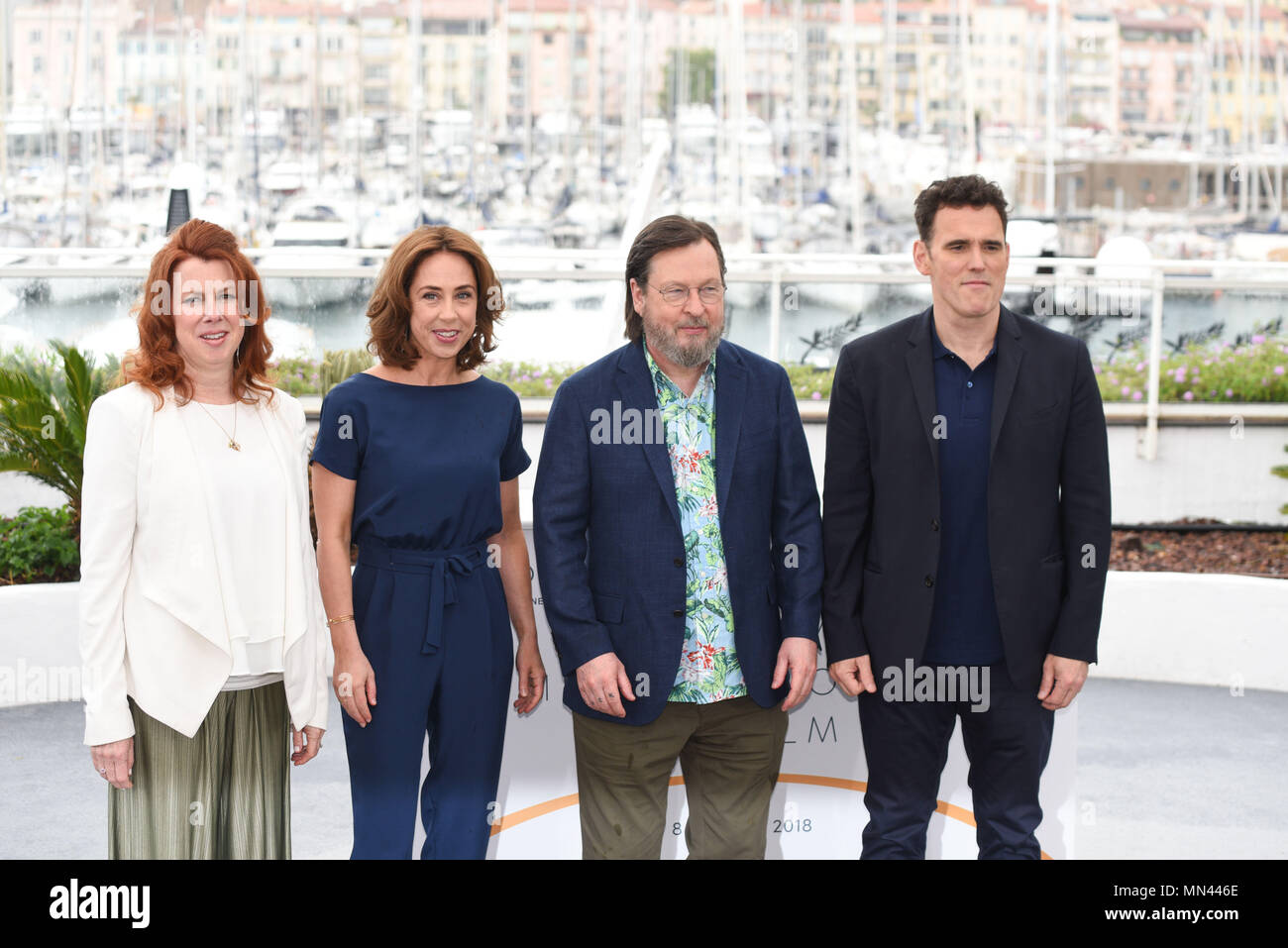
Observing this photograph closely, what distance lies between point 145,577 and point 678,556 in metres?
1.24

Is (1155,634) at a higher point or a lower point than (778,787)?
lower

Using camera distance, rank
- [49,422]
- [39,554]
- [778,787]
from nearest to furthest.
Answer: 1. [778,787]
2. [49,422]
3. [39,554]

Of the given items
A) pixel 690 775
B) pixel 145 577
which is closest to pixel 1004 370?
pixel 690 775

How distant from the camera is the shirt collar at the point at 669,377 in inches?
→ 134

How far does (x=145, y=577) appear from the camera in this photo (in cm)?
308

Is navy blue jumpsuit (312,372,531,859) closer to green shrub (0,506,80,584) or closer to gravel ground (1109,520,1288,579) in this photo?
green shrub (0,506,80,584)

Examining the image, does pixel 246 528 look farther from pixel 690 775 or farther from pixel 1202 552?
pixel 1202 552

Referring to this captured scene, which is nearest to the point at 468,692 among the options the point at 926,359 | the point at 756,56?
the point at 926,359

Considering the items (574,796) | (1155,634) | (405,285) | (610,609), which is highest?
(405,285)

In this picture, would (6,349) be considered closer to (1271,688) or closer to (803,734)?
(803,734)

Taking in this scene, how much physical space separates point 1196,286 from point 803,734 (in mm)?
6640

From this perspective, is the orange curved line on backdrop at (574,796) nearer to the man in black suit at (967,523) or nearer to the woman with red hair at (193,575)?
the man in black suit at (967,523)

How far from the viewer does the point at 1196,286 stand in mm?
9227

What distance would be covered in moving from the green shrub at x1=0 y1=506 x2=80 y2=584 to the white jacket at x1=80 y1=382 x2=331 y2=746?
13.6 ft
